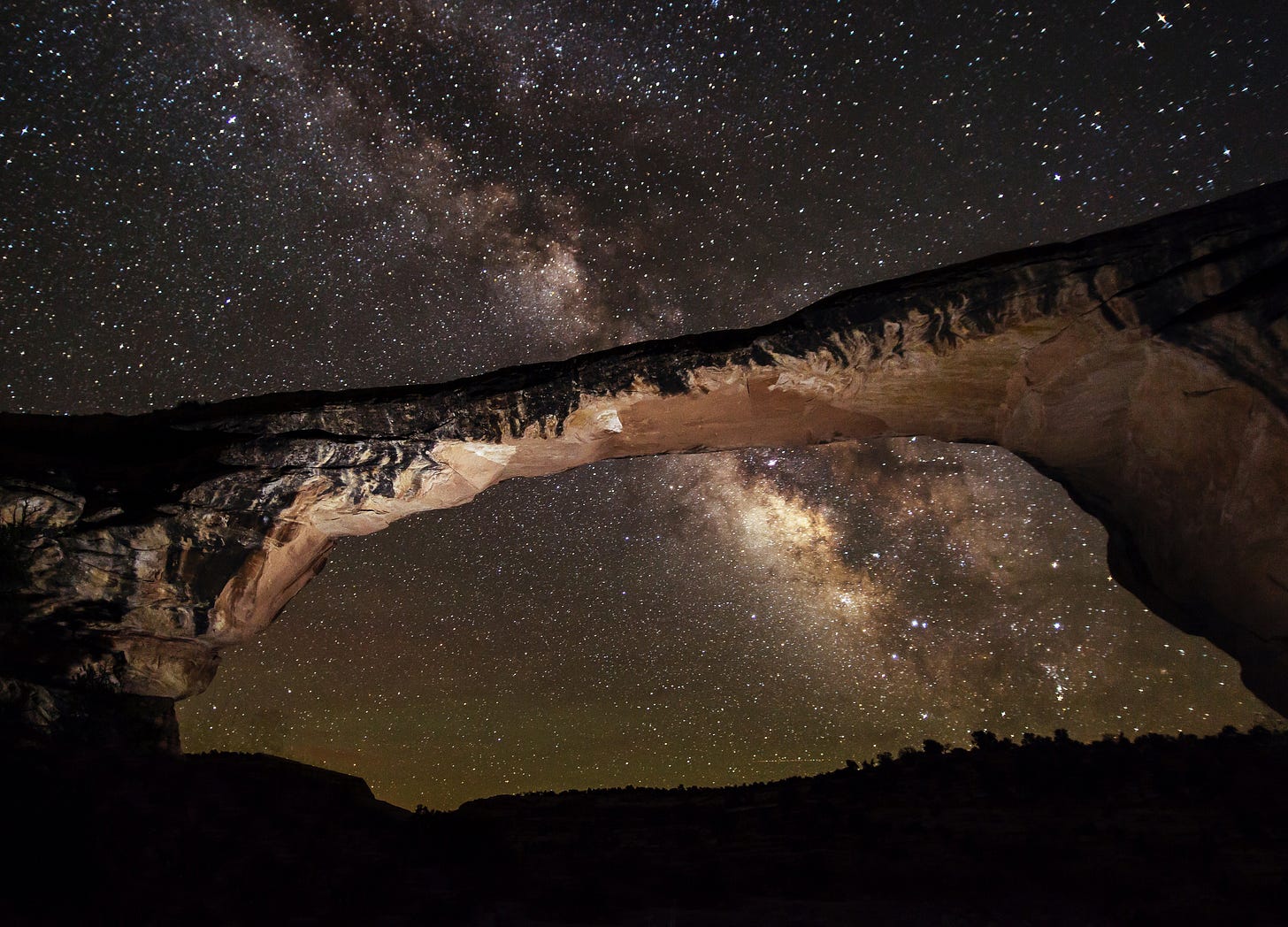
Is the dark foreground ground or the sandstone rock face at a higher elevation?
the sandstone rock face

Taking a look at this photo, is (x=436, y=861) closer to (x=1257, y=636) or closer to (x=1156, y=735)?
(x=1156, y=735)

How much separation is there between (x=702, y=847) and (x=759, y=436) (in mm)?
5817

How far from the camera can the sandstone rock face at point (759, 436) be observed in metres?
7.22

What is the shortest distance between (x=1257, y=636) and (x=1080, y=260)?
569 cm

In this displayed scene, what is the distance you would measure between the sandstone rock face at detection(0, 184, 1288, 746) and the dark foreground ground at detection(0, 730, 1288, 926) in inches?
84.4

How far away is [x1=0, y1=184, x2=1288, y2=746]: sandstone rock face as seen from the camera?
7.22m

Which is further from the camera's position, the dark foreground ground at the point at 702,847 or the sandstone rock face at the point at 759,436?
the sandstone rock face at the point at 759,436

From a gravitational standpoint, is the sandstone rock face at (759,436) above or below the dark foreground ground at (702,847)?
above

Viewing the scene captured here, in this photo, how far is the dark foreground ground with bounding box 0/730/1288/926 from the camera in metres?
4.55

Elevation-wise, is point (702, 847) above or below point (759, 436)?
below

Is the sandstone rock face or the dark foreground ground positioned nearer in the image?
the dark foreground ground

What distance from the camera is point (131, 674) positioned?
827cm

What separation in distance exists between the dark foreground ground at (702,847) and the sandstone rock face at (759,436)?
2.14 metres

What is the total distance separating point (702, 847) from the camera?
5980 millimetres
